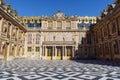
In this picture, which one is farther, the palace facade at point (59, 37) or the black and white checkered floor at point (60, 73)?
the palace facade at point (59, 37)

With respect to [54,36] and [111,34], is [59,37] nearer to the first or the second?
[54,36]

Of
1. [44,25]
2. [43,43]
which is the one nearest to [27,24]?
[44,25]

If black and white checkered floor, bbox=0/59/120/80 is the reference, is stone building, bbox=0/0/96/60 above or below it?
above

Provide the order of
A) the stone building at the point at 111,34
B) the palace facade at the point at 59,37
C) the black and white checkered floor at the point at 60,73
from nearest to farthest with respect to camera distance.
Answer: the black and white checkered floor at the point at 60,73, the stone building at the point at 111,34, the palace facade at the point at 59,37

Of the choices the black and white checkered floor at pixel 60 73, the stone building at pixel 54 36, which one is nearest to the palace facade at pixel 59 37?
the stone building at pixel 54 36

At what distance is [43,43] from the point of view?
105ft

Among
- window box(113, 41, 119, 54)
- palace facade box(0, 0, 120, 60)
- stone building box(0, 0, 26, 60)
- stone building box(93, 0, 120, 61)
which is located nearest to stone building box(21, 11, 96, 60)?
palace facade box(0, 0, 120, 60)

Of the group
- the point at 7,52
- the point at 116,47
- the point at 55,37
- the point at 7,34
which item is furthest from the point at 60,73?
the point at 55,37

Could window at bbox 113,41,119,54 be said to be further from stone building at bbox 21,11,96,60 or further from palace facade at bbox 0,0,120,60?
stone building at bbox 21,11,96,60

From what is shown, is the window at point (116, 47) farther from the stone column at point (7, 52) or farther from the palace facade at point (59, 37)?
the stone column at point (7, 52)

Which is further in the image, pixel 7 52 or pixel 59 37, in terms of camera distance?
pixel 59 37

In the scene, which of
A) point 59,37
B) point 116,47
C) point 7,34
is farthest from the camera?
point 59,37

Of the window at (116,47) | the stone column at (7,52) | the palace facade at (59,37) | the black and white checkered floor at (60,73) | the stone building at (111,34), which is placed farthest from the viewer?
the palace facade at (59,37)

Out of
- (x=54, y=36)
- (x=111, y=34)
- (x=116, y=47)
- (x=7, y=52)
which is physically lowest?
(x=7, y=52)
